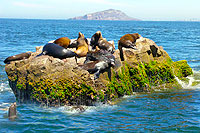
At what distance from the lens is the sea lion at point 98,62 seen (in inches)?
366

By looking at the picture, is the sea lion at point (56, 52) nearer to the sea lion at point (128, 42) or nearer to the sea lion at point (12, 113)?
the sea lion at point (12, 113)

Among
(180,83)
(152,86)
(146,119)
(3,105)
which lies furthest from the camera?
(180,83)

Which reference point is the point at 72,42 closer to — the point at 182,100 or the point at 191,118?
the point at 182,100

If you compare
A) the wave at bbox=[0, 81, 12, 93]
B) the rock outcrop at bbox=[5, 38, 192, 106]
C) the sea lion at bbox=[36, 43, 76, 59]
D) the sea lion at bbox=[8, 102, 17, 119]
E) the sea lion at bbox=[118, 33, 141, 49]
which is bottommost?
the wave at bbox=[0, 81, 12, 93]

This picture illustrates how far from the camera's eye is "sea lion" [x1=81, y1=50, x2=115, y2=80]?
30.5 feet

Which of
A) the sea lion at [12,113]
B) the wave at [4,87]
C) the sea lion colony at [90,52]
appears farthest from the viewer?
the wave at [4,87]

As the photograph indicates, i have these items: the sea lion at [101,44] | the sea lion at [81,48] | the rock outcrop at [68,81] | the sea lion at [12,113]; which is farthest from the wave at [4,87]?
the sea lion at [101,44]

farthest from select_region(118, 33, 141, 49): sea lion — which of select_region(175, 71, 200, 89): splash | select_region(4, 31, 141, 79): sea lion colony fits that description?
select_region(175, 71, 200, 89): splash

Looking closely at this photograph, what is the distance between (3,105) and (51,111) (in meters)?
2.19

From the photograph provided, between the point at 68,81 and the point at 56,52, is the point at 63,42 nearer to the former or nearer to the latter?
the point at 56,52

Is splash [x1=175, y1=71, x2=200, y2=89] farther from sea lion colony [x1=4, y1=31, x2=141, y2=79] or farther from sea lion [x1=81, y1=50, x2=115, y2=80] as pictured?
sea lion [x1=81, y1=50, x2=115, y2=80]

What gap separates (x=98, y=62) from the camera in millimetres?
9469

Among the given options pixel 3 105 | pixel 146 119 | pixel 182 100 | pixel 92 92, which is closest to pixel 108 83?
pixel 92 92

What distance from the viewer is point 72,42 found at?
39.7ft
